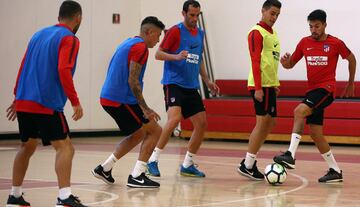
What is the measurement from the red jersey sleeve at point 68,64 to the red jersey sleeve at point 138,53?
5.60 ft

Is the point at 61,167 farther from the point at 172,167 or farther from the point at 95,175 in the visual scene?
the point at 172,167

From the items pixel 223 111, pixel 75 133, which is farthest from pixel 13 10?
pixel 223 111

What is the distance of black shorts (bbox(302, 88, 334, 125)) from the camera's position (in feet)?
30.6

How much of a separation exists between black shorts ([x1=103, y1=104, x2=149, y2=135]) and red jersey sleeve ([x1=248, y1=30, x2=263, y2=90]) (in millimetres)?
1548

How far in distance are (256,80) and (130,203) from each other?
106 inches

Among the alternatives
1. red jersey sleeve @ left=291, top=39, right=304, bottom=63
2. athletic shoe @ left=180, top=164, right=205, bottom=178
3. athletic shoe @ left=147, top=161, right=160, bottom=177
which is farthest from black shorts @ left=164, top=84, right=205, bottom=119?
red jersey sleeve @ left=291, top=39, right=304, bottom=63

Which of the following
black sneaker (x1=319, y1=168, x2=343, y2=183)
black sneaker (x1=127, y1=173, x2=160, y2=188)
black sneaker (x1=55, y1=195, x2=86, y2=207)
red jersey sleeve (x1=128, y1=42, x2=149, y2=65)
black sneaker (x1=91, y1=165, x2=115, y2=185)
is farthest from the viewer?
black sneaker (x1=319, y1=168, x2=343, y2=183)

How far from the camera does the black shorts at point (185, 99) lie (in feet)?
31.9

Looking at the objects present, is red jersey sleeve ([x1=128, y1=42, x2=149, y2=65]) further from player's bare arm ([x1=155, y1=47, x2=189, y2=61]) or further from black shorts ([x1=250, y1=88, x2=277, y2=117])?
black shorts ([x1=250, y1=88, x2=277, y2=117])

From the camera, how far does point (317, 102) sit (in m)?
9.33

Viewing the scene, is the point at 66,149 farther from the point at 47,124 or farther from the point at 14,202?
the point at 14,202

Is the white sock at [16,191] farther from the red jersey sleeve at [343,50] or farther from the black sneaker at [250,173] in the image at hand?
the red jersey sleeve at [343,50]

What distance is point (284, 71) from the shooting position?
17.0 m

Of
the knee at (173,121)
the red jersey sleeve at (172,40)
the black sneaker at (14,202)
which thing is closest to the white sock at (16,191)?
the black sneaker at (14,202)
